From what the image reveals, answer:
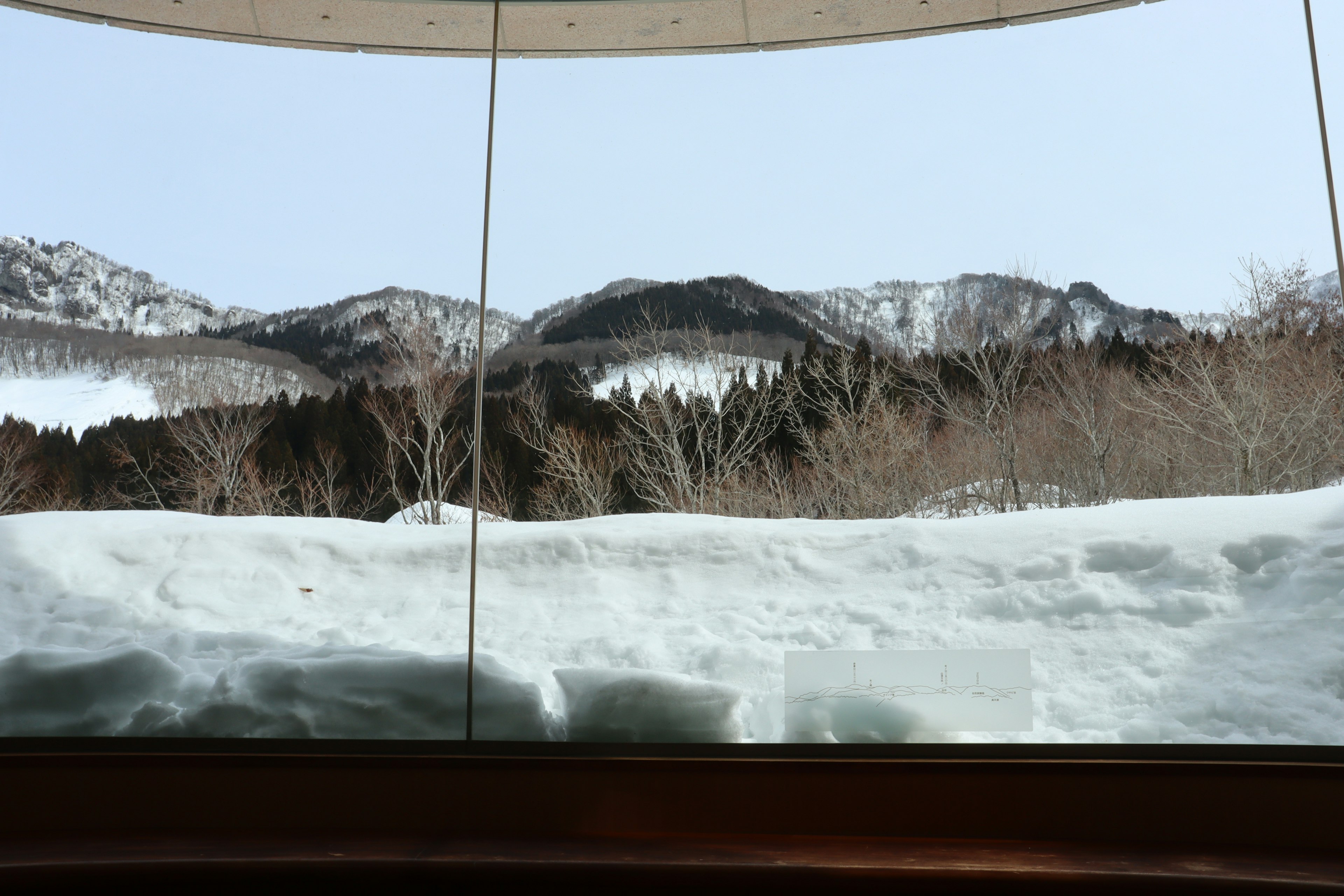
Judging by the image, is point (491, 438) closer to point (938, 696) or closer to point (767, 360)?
point (767, 360)

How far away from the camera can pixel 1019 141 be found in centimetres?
320

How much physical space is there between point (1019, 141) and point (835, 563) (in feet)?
6.37

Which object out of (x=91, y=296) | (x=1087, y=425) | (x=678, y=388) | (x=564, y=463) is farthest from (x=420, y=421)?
(x=1087, y=425)

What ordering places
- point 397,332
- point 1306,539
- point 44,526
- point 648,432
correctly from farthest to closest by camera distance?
point 648,432
point 397,332
point 44,526
point 1306,539

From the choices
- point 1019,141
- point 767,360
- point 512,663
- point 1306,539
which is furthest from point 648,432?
point 1306,539

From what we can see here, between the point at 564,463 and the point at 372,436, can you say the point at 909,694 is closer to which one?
the point at 564,463

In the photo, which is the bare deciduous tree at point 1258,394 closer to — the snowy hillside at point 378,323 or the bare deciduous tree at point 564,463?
the bare deciduous tree at point 564,463

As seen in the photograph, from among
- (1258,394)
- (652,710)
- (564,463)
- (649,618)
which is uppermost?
(1258,394)

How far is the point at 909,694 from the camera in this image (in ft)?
6.26

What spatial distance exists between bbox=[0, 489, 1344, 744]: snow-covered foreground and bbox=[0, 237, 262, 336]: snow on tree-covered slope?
0.74 meters

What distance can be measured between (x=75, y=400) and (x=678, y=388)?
2.17 metres

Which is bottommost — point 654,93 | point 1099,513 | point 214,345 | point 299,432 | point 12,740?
point 12,740

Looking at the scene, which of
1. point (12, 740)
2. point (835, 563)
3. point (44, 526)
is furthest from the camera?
point (835, 563)

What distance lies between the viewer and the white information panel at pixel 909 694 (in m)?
1.84
